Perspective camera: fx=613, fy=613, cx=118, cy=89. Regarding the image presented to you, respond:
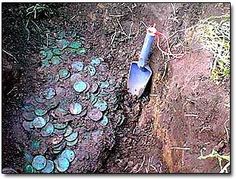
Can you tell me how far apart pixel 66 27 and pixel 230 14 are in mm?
553

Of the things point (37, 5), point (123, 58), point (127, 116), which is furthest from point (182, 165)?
point (37, 5)

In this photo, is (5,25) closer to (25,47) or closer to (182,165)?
(25,47)

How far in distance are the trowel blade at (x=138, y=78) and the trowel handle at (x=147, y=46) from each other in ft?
0.07

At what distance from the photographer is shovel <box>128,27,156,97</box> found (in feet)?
6.69

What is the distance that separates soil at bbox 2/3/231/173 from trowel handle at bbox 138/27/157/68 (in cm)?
2

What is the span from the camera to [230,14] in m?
2.01

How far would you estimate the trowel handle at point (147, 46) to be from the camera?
203cm

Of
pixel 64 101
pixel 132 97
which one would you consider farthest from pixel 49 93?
pixel 132 97

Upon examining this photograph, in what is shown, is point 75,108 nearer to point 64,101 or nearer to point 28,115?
point 64,101

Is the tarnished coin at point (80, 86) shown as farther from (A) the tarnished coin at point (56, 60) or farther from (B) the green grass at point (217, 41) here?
(B) the green grass at point (217, 41)

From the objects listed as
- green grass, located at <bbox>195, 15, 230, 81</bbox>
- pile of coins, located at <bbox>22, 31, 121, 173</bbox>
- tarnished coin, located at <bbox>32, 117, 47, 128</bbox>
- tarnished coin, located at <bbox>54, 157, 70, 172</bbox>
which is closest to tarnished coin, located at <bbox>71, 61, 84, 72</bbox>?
pile of coins, located at <bbox>22, 31, 121, 173</bbox>

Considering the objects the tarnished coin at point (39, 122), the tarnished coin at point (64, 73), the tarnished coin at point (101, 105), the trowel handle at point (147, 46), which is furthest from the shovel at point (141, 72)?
the tarnished coin at point (39, 122)

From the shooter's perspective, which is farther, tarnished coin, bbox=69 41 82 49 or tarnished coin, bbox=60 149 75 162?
tarnished coin, bbox=69 41 82 49

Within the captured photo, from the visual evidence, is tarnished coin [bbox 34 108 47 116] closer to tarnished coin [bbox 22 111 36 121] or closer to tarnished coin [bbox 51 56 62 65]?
tarnished coin [bbox 22 111 36 121]
